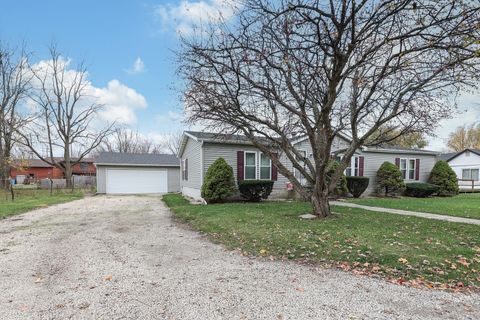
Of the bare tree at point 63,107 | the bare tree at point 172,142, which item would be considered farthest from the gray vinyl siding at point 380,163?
the bare tree at point 172,142

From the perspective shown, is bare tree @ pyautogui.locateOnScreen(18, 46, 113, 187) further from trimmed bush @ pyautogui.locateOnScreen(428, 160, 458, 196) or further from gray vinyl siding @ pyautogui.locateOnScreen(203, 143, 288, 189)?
trimmed bush @ pyautogui.locateOnScreen(428, 160, 458, 196)

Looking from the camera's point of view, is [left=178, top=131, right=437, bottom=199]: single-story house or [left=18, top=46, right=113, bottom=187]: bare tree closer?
[left=178, top=131, right=437, bottom=199]: single-story house

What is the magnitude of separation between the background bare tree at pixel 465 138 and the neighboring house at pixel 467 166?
17.0 metres

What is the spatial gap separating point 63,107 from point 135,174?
40.7 feet

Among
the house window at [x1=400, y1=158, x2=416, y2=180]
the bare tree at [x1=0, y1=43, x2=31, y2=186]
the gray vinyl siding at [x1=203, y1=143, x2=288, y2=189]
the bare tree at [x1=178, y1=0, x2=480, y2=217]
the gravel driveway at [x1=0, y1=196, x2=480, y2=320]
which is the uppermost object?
the bare tree at [x1=0, y1=43, x2=31, y2=186]

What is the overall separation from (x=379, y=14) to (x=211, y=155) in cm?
909

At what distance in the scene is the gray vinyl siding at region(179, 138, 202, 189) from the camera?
551 inches

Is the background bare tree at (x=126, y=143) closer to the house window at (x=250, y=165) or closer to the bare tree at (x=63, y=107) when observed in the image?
the bare tree at (x=63, y=107)

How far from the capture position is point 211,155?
44.5ft

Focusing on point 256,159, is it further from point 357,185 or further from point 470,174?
point 470,174

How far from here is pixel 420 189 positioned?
16594 millimetres

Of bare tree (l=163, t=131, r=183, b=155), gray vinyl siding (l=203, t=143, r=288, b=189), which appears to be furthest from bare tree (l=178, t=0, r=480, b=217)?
bare tree (l=163, t=131, r=183, b=155)

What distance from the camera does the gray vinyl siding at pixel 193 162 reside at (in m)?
14.0

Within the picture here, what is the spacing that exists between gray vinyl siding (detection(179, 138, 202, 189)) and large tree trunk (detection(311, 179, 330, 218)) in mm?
6631
